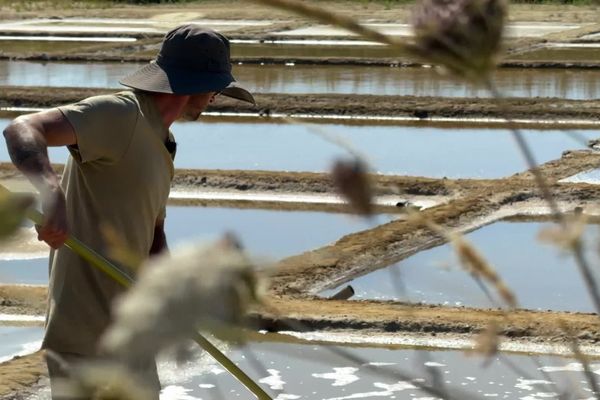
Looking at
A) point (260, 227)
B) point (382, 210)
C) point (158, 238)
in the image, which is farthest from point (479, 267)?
point (260, 227)

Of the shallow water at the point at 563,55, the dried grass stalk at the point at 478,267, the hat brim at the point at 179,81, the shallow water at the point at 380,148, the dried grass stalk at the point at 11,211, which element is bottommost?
the shallow water at the point at 380,148

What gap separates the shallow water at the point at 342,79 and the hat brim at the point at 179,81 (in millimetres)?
14351

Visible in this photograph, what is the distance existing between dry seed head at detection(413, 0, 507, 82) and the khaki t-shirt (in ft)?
7.02

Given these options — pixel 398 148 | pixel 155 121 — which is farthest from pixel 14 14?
pixel 155 121

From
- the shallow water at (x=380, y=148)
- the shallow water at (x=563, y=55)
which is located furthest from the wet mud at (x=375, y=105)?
the shallow water at (x=563, y=55)

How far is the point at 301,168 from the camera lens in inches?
502

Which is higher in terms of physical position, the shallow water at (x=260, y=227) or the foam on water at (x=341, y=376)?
the foam on water at (x=341, y=376)

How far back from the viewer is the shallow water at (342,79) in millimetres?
17859

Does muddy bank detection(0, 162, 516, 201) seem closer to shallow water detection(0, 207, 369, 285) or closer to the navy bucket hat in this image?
shallow water detection(0, 207, 369, 285)

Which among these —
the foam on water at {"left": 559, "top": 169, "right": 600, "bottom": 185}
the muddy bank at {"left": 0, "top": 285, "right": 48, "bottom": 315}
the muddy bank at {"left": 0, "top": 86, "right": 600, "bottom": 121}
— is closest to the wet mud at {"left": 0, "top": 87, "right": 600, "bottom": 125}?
the muddy bank at {"left": 0, "top": 86, "right": 600, "bottom": 121}

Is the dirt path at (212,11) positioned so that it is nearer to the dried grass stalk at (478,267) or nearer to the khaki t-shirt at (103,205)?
the khaki t-shirt at (103,205)

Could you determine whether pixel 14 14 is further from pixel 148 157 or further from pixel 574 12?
pixel 148 157

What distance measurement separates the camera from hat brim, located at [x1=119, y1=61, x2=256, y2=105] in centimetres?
259

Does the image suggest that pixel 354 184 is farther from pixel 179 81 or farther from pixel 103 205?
pixel 103 205
